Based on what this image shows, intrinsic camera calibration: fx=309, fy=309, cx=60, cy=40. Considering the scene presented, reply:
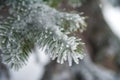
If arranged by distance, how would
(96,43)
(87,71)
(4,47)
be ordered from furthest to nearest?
(96,43) → (87,71) → (4,47)

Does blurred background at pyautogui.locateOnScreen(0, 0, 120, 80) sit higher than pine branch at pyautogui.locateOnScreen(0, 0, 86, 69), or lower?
lower

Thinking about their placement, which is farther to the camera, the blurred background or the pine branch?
the blurred background

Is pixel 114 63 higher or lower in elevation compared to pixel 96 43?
lower

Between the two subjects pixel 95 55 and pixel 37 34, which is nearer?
pixel 37 34

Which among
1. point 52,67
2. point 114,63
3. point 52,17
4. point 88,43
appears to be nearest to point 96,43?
point 88,43

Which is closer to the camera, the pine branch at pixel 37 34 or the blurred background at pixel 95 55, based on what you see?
the pine branch at pixel 37 34

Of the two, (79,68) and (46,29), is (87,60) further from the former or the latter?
(46,29)

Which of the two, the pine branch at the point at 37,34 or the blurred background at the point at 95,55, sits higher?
the pine branch at the point at 37,34

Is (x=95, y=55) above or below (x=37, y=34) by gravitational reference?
below
